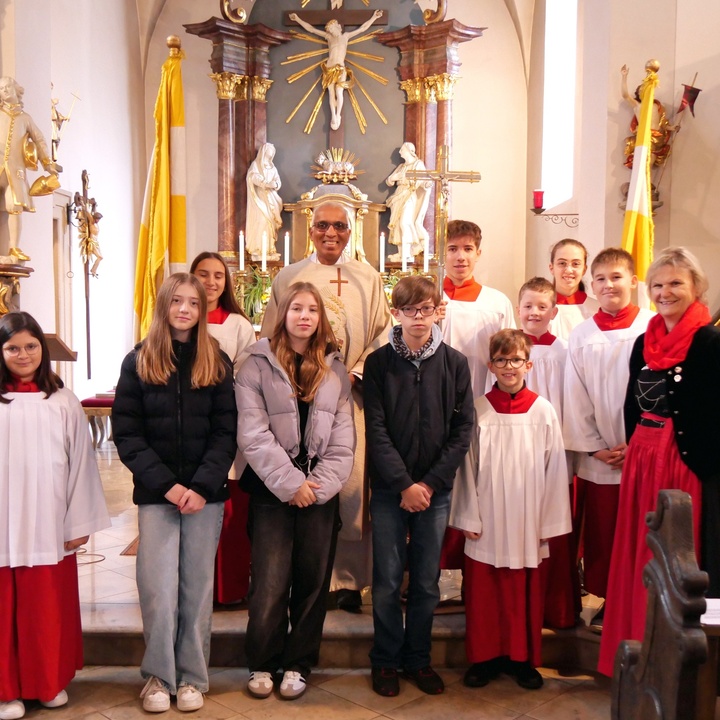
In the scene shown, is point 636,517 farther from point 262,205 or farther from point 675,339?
point 262,205

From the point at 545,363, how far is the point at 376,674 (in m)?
1.53

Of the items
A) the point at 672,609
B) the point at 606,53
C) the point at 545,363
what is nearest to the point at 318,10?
the point at 606,53

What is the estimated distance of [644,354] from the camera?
3.04 meters

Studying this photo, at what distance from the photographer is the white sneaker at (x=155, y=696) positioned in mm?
3068

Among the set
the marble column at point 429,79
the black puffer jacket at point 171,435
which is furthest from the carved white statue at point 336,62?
the black puffer jacket at point 171,435

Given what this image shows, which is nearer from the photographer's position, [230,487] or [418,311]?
[418,311]

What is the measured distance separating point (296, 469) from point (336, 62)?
8.98m

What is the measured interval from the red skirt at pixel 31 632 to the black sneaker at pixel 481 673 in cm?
160

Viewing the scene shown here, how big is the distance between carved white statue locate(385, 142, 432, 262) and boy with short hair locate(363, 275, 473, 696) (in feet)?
23.7

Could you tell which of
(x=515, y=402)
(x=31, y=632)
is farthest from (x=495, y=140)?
(x=31, y=632)

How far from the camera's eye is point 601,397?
139 inches

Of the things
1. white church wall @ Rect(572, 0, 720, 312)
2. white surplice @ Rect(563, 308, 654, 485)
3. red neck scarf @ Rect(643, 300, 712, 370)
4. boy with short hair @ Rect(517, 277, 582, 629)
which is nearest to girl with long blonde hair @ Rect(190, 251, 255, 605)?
boy with short hair @ Rect(517, 277, 582, 629)

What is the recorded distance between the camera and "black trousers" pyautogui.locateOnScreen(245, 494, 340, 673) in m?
3.13

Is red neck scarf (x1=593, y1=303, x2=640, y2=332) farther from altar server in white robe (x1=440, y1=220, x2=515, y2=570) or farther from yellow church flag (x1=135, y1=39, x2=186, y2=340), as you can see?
yellow church flag (x1=135, y1=39, x2=186, y2=340)
